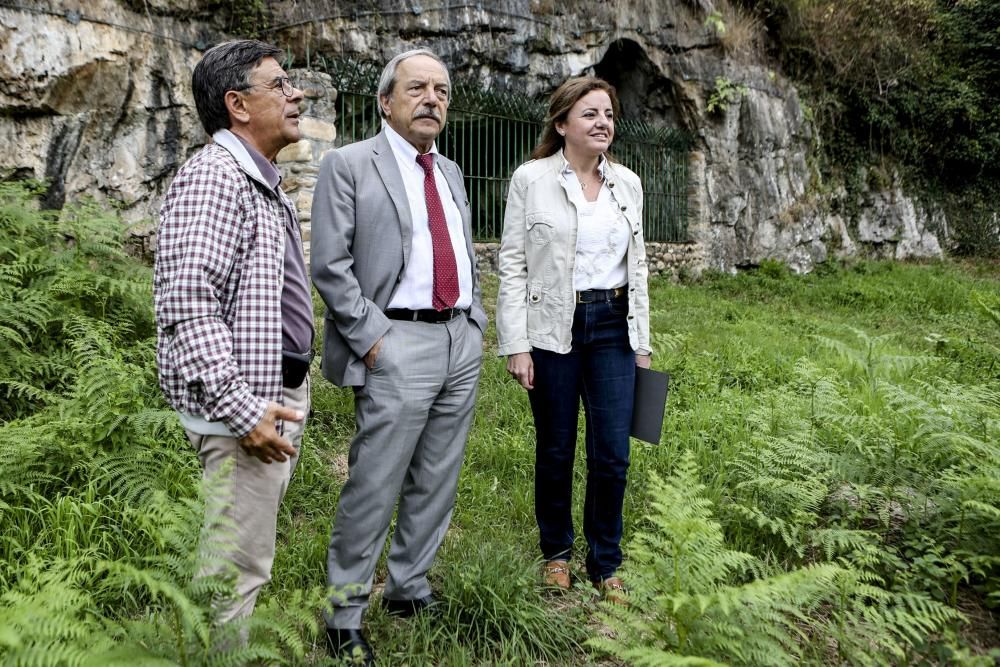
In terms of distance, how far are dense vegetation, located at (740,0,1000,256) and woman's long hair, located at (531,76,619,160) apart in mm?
12642

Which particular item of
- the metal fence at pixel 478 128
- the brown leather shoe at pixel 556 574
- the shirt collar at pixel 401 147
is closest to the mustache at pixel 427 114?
the shirt collar at pixel 401 147

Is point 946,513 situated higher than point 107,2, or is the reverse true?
point 107,2

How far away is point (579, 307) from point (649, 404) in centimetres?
53

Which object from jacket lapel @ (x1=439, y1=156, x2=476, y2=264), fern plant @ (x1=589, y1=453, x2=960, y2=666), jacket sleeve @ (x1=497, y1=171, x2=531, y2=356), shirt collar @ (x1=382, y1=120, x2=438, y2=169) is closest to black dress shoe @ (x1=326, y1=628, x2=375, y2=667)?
fern plant @ (x1=589, y1=453, x2=960, y2=666)

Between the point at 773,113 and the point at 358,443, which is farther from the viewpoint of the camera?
the point at 773,113

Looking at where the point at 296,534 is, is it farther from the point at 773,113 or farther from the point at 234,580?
the point at 773,113

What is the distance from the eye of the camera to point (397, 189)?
8.43ft

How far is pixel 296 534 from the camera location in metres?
3.36

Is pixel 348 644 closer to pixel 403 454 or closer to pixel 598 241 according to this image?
pixel 403 454

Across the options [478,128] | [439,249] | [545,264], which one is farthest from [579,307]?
[478,128]

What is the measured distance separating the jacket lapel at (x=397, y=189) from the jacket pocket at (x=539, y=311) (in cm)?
64

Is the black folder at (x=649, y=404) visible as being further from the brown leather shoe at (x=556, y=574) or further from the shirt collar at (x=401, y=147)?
the shirt collar at (x=401, y=147)

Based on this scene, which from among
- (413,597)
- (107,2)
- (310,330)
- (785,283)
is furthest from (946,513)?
(785,283)

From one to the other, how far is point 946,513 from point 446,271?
101 inches
